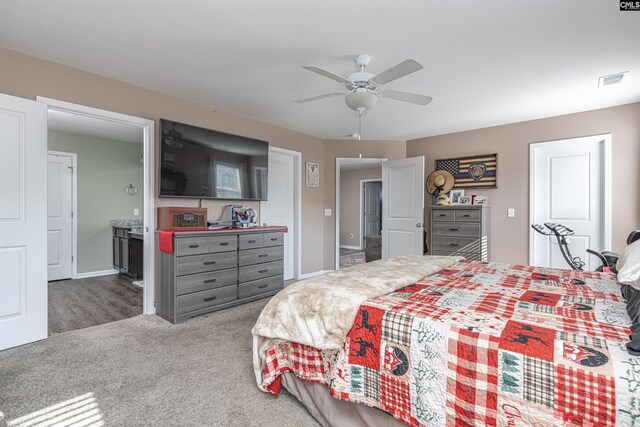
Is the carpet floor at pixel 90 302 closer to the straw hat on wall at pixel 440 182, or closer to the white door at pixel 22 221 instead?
the white door at pixel 22 221

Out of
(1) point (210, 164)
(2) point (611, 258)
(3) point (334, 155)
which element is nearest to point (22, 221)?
(1) point (210, 164)

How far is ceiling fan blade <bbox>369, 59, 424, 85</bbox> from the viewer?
199cm

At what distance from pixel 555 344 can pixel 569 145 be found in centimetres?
397

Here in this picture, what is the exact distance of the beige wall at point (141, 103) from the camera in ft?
8.40

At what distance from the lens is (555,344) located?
3.40ft

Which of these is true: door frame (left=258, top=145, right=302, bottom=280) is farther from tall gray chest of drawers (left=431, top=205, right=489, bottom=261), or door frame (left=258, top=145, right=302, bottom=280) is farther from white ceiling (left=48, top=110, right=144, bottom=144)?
white ceiling (left=48, top=110, right=144, bottom=144)

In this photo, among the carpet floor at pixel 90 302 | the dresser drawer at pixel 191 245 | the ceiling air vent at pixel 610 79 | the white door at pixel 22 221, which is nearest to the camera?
the white door at pixel 22 221

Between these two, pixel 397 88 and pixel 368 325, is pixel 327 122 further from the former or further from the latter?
pixel 368 325

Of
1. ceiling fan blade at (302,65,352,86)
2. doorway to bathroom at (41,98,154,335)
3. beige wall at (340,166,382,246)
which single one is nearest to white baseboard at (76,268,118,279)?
doorway to bathroom at (41,98,154,335)

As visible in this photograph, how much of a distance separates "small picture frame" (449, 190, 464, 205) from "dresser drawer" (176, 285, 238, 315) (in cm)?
336

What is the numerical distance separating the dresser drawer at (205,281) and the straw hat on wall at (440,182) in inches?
131

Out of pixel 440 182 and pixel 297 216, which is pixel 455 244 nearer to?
pixel 440 182

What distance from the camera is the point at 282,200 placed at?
484 centimetres

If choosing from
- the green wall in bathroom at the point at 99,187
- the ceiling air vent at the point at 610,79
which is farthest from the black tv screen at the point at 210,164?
the ceiling air vent at the point at 610,79
